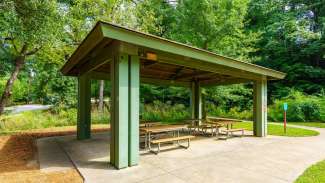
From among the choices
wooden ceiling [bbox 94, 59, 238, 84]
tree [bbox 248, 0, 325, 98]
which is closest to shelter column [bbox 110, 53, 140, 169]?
wooden ceiling [bbox 94, 59, 238, 84]

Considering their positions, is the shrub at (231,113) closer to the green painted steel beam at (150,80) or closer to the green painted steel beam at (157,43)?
the green painted steel beam at (150,80)

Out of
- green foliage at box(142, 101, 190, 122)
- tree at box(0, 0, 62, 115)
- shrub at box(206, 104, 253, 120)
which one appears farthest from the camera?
shrub at box(206, 104, 253, 120)

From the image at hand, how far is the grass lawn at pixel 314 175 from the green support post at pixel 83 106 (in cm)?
668

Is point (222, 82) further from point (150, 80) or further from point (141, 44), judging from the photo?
point (141, 44)

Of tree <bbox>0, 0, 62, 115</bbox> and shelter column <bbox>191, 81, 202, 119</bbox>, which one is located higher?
tree <bbox>0, 0, 62, 115</bbox>

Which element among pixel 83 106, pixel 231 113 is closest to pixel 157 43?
pixel 83 106

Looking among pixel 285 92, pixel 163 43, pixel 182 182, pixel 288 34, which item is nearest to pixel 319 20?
pixel 288 34

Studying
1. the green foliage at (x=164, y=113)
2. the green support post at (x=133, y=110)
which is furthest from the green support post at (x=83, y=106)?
the green foliage at (x=164, y=113)

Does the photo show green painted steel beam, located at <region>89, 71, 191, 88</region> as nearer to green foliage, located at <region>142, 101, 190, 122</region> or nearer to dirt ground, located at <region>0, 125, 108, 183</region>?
dirt ground, located at <region>0, 125, 108, 183</region>

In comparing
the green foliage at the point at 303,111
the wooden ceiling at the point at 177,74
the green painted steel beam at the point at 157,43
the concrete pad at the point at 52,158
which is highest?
the green painted steel beam at the point at 157,43

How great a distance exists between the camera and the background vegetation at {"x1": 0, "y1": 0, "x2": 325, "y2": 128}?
8661 millimetres

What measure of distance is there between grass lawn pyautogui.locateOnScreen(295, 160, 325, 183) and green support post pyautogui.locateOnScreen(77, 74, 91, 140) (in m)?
6.68

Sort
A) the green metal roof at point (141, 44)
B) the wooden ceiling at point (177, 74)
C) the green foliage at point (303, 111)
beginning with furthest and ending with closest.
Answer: the green foliage at point (303, 111) → the wooden ceiling at point (177, 74) → the green metal roof at point (141, 44)

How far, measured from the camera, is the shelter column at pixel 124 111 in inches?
172
